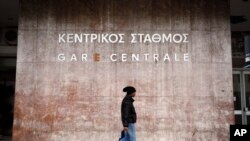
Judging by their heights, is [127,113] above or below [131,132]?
above

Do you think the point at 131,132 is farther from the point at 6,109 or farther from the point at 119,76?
the point at 6,109

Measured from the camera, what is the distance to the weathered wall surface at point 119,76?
10172mm

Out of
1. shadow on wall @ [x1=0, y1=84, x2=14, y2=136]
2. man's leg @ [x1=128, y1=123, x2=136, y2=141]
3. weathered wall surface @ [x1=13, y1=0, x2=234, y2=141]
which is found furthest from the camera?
Answer: shadow on wall @ [x1=0, y1=84, x2=14, y2=136]

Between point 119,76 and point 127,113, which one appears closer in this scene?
point 127,113

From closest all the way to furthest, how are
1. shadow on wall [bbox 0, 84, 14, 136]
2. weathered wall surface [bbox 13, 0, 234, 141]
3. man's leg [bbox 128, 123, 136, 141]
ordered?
1. man's leg [bbox 128, 123, 136, 141]
2. weathered wall surface [bbox 13, 0, 234, 141]
3. shadow on wall [bbox 0, 84, 14, 136]

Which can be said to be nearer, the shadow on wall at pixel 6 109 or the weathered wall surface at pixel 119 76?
the weathered wall surface at pixel 119 76

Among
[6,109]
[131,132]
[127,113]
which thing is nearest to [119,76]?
[127,113]

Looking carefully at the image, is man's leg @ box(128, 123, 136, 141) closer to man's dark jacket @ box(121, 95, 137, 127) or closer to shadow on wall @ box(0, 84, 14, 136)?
man's dark jacket @ box(121, 95, 137, 127)

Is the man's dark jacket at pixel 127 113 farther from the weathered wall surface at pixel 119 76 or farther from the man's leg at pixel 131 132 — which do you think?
the weathered wall surface at pixel 119 76

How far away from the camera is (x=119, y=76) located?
10.3 meters

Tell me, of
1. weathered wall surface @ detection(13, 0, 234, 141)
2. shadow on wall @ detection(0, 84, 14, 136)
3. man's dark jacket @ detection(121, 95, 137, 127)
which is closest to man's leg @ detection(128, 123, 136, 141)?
man's dark jacket @ detection(121, 95, 137, 127)

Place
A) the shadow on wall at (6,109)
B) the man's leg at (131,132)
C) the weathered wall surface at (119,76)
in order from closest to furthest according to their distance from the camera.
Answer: the man's leg at (131,132)
the weathered wall surface at (119,76)
the shadow on wall at (6,109)

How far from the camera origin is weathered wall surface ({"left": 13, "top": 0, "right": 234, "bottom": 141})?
10.2 metres

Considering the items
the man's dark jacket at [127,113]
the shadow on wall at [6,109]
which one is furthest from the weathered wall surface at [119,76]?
the shadow on wall at [6,109]
